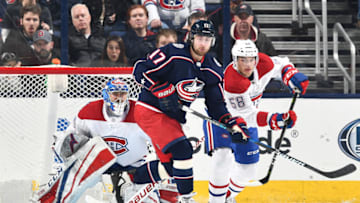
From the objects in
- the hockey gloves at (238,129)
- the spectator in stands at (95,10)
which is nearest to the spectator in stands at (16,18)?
the spectator in stands at (95,10)

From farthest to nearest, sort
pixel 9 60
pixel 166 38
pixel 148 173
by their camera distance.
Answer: pixel 166 38
pixel 9 60
pixel 148 173

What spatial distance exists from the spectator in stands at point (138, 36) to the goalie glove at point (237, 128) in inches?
46.4

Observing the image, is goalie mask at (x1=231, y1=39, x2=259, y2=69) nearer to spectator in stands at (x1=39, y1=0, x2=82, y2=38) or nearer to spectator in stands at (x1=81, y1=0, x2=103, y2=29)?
spectator in stands at (x1=81, y1=0, x2=103, y2=29)

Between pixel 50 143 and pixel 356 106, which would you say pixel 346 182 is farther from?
pixel 50 143

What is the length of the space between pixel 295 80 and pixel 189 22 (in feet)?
3.53

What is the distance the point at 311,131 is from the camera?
195 inches

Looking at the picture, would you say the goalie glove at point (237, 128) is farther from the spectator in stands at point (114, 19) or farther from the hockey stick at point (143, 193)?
the spectator in stands at point (114, 19)

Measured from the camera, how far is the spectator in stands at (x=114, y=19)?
509cm

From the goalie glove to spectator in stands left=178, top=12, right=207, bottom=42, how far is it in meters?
1.11

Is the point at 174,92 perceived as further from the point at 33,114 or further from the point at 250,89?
the point at 33,114

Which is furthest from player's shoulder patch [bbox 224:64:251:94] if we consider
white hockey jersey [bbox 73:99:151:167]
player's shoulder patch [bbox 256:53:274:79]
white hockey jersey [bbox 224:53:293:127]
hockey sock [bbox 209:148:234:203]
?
white hockey jersey [bbox 73:99:151:167]

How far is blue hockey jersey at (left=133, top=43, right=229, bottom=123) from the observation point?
385 centimetres

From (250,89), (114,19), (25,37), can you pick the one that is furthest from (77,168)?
(114,19)

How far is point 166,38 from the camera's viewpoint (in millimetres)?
5004
